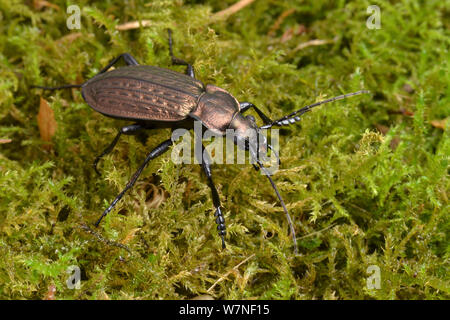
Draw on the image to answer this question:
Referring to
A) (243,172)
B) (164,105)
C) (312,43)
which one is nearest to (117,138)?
(164,105)

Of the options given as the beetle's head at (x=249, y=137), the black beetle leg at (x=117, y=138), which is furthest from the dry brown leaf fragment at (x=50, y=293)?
the beetle's head at (x=249, y=137)

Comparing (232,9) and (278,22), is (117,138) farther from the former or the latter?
(278,22)

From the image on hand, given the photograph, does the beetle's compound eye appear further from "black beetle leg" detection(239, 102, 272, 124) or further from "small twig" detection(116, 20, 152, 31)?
"small twig" detection(116, 20, 152, 31)

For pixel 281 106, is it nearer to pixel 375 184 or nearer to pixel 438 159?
pixel 375 184

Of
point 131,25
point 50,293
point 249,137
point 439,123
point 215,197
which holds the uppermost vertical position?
point 131,25

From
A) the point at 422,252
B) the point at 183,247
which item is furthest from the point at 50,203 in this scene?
the point at 422,252
